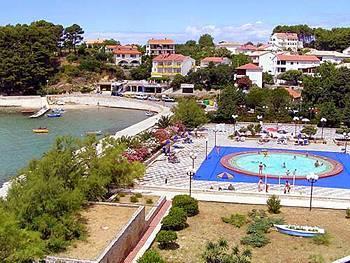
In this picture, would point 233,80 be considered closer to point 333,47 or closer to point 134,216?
point 333,47

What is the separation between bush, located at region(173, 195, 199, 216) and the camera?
A: 20.1 m

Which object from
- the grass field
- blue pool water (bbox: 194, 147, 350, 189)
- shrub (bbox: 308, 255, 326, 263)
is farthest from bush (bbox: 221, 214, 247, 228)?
blue pool water (bbox: 194, 147, 350, 189)

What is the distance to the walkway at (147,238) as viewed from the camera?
16375 mm

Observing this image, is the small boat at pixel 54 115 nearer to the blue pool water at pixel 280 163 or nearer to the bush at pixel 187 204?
the blue pool water at pixel 280 163

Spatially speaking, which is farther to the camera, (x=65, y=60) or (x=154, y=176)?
(x=65, y=60)

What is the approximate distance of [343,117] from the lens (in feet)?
141

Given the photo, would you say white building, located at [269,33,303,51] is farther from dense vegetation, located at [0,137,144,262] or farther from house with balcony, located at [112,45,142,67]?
dense vegetation, located at [0,137,144,262]

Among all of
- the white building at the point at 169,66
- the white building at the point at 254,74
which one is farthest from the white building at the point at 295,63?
the white building at the point at 169,66

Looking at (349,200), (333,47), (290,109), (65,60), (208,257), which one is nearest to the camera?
(208,257)

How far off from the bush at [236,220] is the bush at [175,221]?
73.7 inches

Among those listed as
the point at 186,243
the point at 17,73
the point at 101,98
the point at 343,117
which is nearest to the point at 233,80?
the point at 101,98

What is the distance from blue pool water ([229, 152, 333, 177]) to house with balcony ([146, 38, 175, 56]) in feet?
195

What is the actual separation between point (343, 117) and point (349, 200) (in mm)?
21657

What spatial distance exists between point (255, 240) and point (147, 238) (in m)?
4.04
